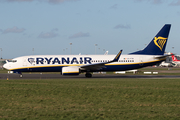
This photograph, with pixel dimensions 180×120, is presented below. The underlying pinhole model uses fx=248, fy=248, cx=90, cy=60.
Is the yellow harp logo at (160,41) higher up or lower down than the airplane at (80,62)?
higher up

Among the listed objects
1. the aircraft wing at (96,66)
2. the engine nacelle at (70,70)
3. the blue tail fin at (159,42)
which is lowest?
the engine nacelle at (70,70)

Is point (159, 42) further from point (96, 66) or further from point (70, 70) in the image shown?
→ point (70, 70)

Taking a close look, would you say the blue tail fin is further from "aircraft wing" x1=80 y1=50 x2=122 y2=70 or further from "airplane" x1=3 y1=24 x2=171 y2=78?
"aircraft wing" x1=80 y1=50 x2=122 y2=70

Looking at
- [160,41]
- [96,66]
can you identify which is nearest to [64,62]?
[96,66]

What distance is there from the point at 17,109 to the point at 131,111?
603 cm

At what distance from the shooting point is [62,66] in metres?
42.6

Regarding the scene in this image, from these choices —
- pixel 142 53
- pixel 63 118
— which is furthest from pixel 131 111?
pixel 142 53

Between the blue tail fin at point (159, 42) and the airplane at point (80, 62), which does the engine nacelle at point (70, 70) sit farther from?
the blue tail fin at point (159, 42)

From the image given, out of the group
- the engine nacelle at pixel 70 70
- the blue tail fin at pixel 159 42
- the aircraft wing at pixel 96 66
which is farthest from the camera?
the blue tail fin at pixel 159 42

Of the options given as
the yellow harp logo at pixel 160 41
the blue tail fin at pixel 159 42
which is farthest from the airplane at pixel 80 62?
the yellow harp logo at pixel 160 41

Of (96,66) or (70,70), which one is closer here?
(70,70)

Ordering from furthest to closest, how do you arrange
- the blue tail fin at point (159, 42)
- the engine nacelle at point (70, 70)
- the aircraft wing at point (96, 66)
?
the blue tail fin at point (159, 42) < the aircraft wing at point (96, 66) < the engine nacelle at point (70, 70)

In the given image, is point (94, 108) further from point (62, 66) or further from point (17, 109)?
point (62, 66)

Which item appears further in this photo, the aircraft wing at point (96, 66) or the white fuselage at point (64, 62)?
the white fuselage at point (64, 62)
